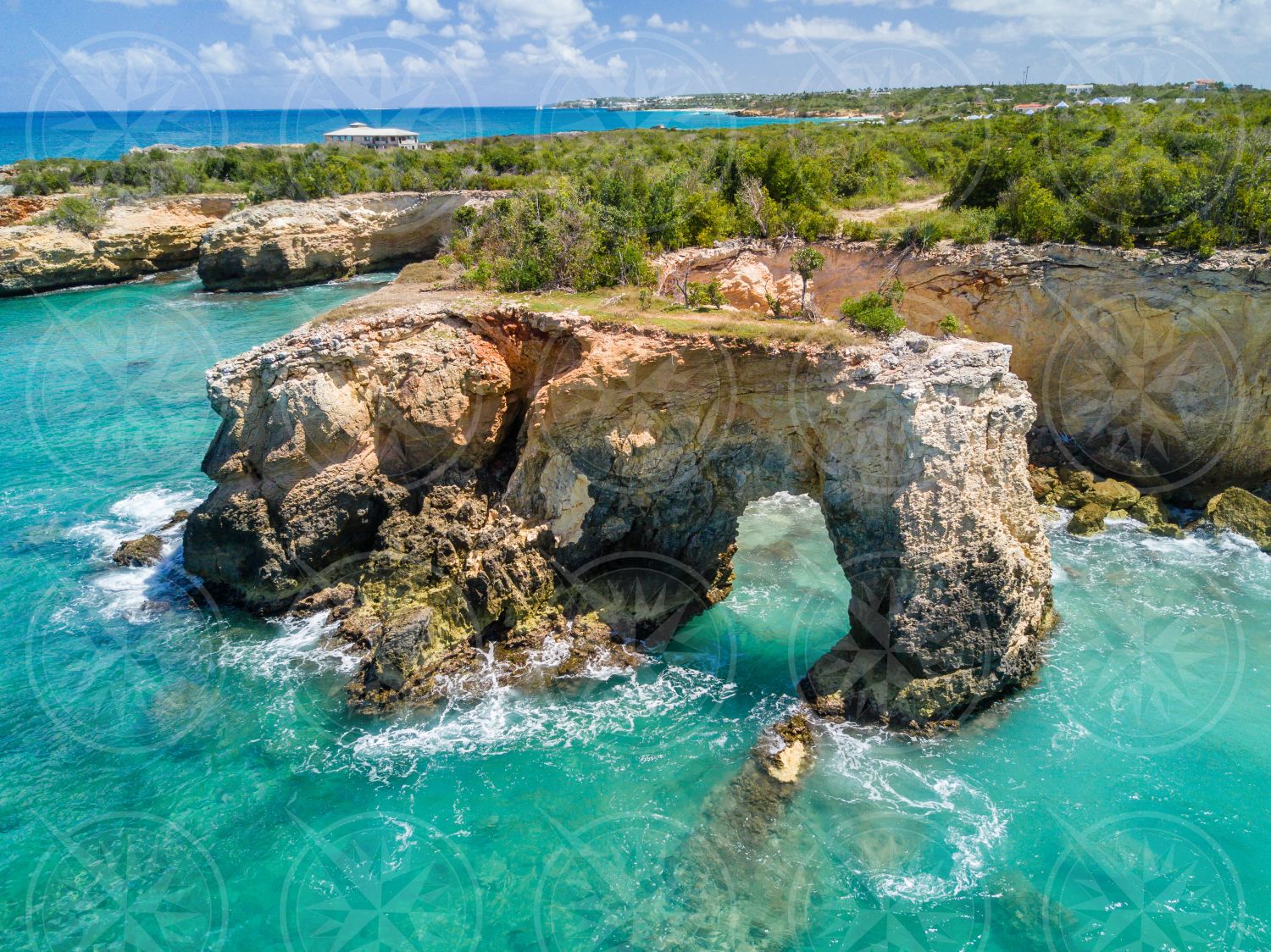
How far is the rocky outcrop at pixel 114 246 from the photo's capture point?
55281 millimetres

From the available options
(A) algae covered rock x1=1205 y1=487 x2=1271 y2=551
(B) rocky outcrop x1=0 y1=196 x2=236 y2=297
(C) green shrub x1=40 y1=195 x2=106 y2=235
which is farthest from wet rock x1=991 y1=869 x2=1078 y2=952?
(C) green shrub x1=40 y1=195 x2=106 y2=235

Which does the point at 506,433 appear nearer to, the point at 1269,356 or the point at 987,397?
the point at 987,397

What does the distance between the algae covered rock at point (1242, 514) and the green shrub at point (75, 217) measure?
69703 millimetres

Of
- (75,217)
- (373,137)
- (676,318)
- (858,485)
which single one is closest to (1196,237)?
(858,485)

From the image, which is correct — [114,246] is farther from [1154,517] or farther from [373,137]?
[1154,517]

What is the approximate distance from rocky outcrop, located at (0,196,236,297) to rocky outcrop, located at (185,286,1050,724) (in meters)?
46.4

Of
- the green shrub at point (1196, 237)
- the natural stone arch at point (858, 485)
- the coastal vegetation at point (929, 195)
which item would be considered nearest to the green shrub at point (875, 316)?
the natural stone arch at point (858, 485)

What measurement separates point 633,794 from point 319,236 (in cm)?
A: 5179

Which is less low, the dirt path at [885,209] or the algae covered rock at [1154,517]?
the dirt path at [885,209]

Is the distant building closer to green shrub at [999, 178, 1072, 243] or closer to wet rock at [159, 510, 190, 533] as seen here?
wet rock at [159, 510, 190, 533]

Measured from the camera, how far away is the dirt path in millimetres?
32500

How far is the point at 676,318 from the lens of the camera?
20438 mm

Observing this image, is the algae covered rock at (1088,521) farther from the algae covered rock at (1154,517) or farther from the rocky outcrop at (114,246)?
the rocky outcrop at (114,246)

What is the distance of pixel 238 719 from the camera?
18.5 meters
